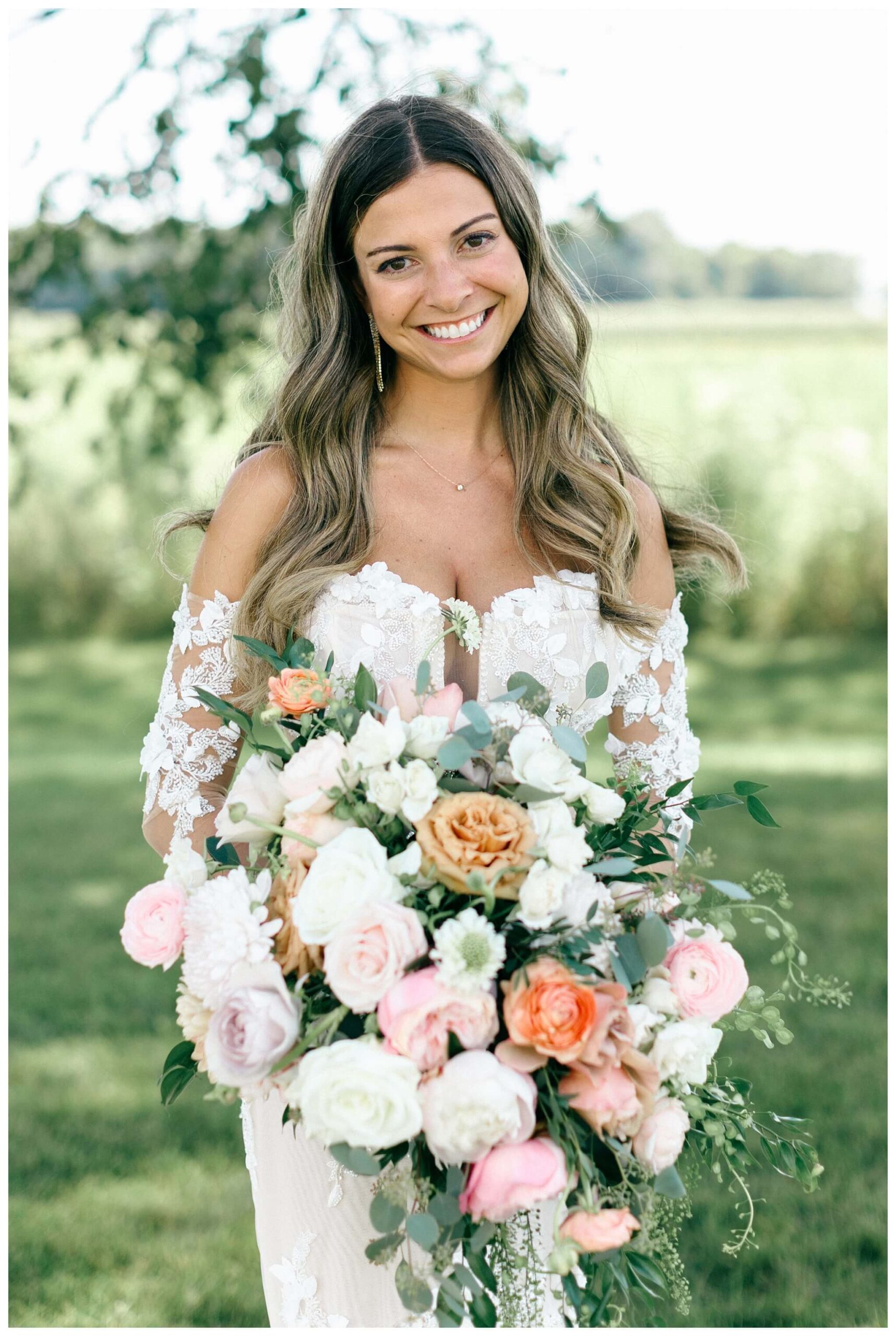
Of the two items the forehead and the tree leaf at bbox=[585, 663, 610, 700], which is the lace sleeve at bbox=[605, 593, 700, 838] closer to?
the tree leaf at bbox=[585, 663, 610, 700]

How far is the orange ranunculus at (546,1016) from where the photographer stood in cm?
162

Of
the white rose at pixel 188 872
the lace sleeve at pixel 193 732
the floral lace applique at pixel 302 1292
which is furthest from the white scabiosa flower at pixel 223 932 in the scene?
the floral lace applique at pixel 302 1292

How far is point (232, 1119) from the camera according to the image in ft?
15.7

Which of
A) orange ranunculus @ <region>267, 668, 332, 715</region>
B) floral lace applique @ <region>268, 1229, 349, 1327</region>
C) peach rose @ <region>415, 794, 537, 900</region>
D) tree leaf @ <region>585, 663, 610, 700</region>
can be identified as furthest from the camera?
floral lace applique @ <region>268, 1229, 349, 1327</region>

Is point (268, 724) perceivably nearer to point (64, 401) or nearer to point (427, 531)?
point (427, 531)

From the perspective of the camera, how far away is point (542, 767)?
1792 mm

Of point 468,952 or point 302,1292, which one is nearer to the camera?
point 468,952

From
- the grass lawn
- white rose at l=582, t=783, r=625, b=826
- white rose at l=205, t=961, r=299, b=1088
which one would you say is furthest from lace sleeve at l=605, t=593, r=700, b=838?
the grass lawn

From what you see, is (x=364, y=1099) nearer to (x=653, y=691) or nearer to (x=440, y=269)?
(x=653, y=691)

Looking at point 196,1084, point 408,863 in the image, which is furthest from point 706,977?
point 196,1084

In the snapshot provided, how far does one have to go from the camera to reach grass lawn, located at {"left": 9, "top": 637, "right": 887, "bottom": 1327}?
3771 millimetres

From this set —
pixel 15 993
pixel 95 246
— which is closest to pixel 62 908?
pixel 15 993

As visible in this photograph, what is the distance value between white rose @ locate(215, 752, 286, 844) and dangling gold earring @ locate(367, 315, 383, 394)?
1098 mm

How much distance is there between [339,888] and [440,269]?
1.26 metres
